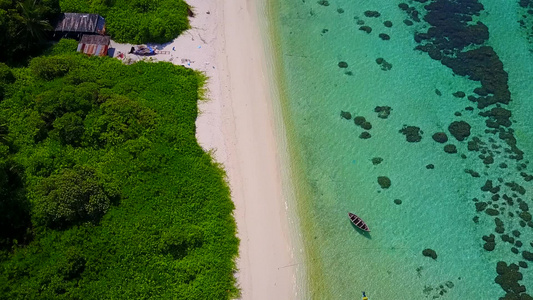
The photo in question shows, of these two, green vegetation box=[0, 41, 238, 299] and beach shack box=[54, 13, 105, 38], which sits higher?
beach shack box=[54, 13, 105, 38]

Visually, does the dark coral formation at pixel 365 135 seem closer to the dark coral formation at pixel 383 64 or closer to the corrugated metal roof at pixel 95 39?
the dark coral formation at pixel 383 64

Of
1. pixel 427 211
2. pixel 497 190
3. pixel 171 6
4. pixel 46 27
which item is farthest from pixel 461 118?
pixel 46 27

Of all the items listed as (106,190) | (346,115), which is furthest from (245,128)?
(106,190)

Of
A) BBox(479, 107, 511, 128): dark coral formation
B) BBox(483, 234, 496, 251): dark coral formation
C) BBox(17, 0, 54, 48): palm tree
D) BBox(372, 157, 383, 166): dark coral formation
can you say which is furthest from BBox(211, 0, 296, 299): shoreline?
BBox(479, 107, 511, 128): dark coral formation

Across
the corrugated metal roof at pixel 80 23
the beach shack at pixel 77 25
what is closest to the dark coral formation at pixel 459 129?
the beach shack at pixel 77 25

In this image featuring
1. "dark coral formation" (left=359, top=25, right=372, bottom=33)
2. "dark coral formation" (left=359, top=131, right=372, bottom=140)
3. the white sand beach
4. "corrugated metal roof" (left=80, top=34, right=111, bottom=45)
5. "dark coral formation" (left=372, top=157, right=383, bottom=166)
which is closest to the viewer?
the white sand beach

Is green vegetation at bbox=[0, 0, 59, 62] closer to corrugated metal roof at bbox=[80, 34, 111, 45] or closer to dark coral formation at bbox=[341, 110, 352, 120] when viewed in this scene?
corrugated metal roof at bbox=[80, 34, 111, 45]
